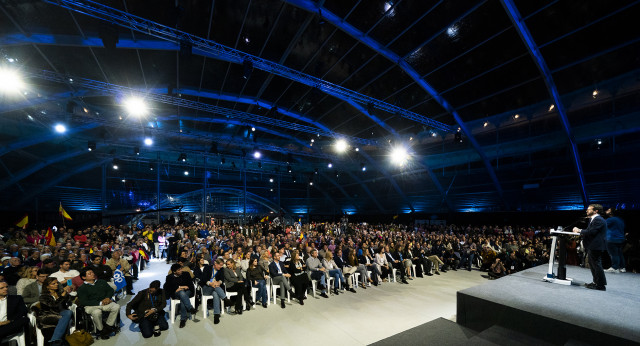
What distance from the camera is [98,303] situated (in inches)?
191

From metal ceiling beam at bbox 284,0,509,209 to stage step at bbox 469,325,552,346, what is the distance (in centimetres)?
976

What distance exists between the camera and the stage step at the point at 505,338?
10.1 ft

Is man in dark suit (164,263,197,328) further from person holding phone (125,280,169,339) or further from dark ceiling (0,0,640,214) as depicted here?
dark ceiling (0,0,640,214)

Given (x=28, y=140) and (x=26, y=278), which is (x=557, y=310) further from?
(x=28, y=140)

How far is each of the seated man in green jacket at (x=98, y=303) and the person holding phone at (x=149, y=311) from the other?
0.34m

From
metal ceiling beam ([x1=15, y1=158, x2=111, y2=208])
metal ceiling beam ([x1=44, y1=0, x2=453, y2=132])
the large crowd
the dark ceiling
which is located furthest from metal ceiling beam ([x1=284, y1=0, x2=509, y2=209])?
metal ceiling beam ([x1=15, y1=158, x2=111, y2=208])

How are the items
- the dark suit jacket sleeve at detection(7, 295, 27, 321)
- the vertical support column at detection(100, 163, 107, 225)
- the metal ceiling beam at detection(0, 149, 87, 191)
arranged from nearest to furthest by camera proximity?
the dark suit jacket sleeve at detection(7, 295, 27, 321) < the metal ceiling beam at detection(0, 149, 87, 191) < the vertical support column at detection(100, 163, 107, 225)

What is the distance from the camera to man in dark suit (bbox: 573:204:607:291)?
4.07 metres

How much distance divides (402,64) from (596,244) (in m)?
9.79

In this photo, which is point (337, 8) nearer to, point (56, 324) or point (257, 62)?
point (257, 62)

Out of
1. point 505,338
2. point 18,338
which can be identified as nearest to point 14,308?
point 18,338

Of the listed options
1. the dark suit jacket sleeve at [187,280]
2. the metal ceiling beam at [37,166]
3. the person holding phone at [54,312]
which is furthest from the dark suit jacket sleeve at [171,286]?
the metal ceiling beam at [37,166]

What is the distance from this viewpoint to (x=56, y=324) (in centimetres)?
423

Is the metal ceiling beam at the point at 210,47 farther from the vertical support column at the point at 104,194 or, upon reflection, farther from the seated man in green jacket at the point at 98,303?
the vertical support column at the point at 104,194
